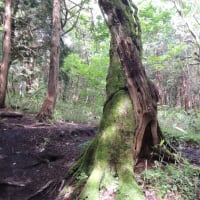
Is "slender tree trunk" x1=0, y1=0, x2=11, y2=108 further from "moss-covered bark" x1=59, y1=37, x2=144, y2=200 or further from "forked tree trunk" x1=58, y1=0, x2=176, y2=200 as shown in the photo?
"moss-covered bark" x1=59, y1=37, x2=144, y2=200

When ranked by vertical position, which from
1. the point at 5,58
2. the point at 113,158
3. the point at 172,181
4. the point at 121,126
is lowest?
the point at 172,181

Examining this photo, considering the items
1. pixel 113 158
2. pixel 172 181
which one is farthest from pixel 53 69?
pixel 172 181

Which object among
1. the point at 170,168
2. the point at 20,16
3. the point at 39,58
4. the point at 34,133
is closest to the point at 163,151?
the point at 170,168

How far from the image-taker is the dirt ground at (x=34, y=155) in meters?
4.75

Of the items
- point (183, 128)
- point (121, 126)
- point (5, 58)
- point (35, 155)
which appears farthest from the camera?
point (5, 58)

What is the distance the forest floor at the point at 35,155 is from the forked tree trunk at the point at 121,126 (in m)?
0.89

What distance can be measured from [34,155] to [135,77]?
3.51m

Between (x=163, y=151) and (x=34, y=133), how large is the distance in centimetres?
446

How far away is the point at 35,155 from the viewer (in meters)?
6.44

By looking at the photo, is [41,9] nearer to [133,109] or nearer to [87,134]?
[87,134]

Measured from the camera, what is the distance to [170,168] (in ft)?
13.8

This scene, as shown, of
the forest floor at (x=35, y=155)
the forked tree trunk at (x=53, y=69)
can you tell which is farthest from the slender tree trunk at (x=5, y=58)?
the forked tree trunk at (x=53, y=69)

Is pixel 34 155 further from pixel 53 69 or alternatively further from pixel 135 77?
pixel 53 69

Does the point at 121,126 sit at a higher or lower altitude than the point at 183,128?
higher
